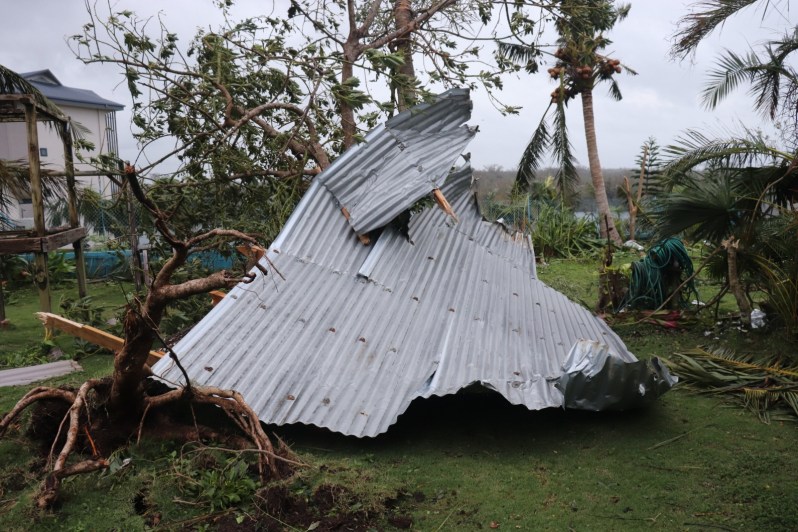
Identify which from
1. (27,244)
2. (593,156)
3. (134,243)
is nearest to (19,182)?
(27,244)

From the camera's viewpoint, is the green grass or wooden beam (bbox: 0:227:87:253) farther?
wooden beam (bbox: 0:227:87:253)

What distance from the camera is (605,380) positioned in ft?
16.2

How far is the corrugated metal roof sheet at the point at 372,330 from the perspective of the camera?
482 centimetres

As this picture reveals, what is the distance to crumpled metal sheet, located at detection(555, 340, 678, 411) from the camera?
16.1 ft

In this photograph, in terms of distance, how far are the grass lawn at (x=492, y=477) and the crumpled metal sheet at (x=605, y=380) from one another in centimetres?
29

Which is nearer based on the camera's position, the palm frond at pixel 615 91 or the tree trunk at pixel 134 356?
the tree trunk at pixel 134 356

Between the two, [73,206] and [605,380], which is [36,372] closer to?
[73,206]

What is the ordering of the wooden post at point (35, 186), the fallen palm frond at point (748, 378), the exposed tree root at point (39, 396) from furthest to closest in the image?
the wooden post at point (35, 186) < the fallen palm frond at point (748, 378) < the exposed tree root at point (39, 396)

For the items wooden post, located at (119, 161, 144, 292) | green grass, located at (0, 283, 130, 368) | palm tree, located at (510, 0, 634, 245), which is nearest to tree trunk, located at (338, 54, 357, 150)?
wooden post, located at (119, 161, 144, 292)

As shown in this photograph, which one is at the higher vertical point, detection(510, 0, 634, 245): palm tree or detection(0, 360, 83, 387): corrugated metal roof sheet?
detection(510, 0, 634, 245): palm tree

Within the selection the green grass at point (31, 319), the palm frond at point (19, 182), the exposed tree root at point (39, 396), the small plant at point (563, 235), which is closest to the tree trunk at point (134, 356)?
the exposed tree root at point (39, 396)

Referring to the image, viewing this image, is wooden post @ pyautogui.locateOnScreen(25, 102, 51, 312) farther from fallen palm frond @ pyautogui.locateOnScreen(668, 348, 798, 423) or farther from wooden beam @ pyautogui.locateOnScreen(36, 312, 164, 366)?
fallen palm frond @ pyautogui.locateOnScreen(668, 348, 798, 423)

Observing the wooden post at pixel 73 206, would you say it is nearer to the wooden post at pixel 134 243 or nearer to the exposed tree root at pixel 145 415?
the wooden post at pixel 134 243

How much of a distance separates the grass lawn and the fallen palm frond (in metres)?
0.21
